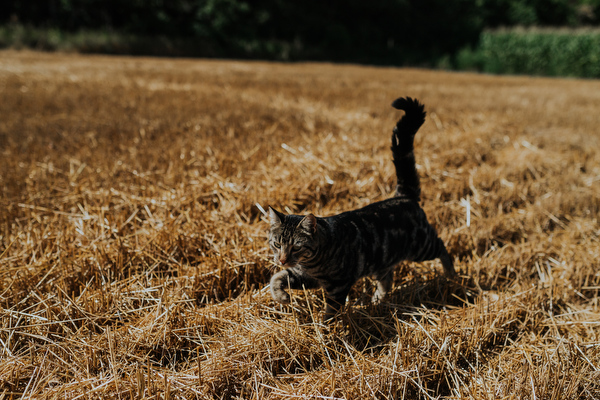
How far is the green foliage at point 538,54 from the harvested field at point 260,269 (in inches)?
662

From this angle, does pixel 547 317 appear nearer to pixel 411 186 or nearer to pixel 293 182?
pixel 411 186

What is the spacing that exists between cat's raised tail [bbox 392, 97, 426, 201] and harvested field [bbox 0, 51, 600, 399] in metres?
0.50

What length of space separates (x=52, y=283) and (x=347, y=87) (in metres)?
7.57

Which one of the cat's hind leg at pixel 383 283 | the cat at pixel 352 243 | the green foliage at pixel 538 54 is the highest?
the green foliage at pixel 538 54

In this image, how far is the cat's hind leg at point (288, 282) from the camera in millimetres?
1723

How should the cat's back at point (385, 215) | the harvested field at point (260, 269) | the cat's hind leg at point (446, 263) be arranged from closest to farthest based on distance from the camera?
the harvested field at point (260, 269) → the cat's back at point (385, 215) → the cat's hind leg at point (446, 263)

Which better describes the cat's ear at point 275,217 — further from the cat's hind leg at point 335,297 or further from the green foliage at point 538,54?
the green foliage at point 538,54

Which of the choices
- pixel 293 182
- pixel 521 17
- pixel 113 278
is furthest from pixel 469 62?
pixel 113 278

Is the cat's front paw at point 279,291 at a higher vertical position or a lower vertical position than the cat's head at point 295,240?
lower

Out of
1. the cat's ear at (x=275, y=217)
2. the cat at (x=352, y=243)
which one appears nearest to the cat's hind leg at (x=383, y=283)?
the cat at (x=352, y=243)

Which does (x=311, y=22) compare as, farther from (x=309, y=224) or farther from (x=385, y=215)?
(x=309, y=224)

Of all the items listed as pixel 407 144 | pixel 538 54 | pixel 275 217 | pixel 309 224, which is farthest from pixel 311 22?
pixel 309 224

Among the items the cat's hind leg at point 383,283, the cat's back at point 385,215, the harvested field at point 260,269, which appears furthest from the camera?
the cat's hind leg at point 383,283

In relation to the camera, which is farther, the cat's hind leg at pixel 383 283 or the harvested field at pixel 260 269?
the cat's hind leg at pixel 383 283
